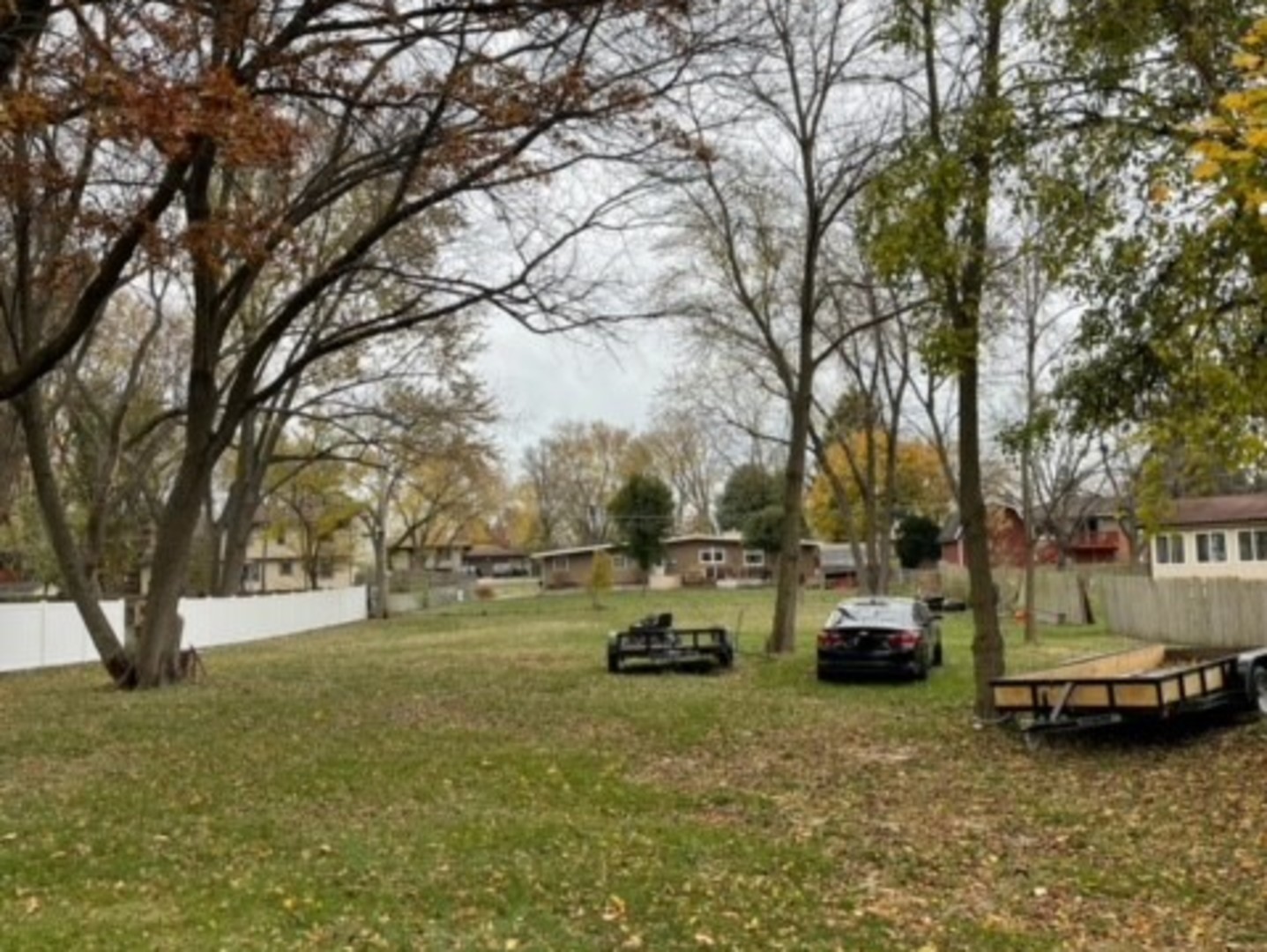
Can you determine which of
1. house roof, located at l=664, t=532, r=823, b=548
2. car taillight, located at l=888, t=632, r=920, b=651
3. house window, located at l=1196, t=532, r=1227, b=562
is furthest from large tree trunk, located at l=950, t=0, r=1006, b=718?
house roof, located at l=664, t=532, r=823, b=548

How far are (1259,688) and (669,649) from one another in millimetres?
10500

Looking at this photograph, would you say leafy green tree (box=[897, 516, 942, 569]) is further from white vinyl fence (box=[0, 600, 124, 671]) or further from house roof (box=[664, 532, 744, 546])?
white vinyl fence (box=[0, 600, 124, 671])

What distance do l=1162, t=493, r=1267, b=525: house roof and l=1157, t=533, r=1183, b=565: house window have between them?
942 millimetres

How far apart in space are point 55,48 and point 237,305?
34.7ft

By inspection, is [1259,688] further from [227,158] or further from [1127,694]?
[227,158]

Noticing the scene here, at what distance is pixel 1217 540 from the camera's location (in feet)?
155

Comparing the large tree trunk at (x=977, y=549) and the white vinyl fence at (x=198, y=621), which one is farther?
the white vinyl fence at (x=198, y=621)

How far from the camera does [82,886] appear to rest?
7.25 m

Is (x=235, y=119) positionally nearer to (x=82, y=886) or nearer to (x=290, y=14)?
(x=290, y=14)

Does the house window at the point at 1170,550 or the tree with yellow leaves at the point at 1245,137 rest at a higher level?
the tree with yellow leaves at the point at 1245,137

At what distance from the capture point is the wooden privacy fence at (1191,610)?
2564 cm

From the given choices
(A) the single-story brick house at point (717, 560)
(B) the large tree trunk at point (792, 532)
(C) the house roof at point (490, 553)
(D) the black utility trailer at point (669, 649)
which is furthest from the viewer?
(C) the house roof at point (490, 553)

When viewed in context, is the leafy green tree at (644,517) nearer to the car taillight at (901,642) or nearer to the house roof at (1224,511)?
the house roof at (1224,511)

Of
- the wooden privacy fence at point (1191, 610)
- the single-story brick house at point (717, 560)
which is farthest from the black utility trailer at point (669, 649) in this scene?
the single-story brick house at point (717, 560)
